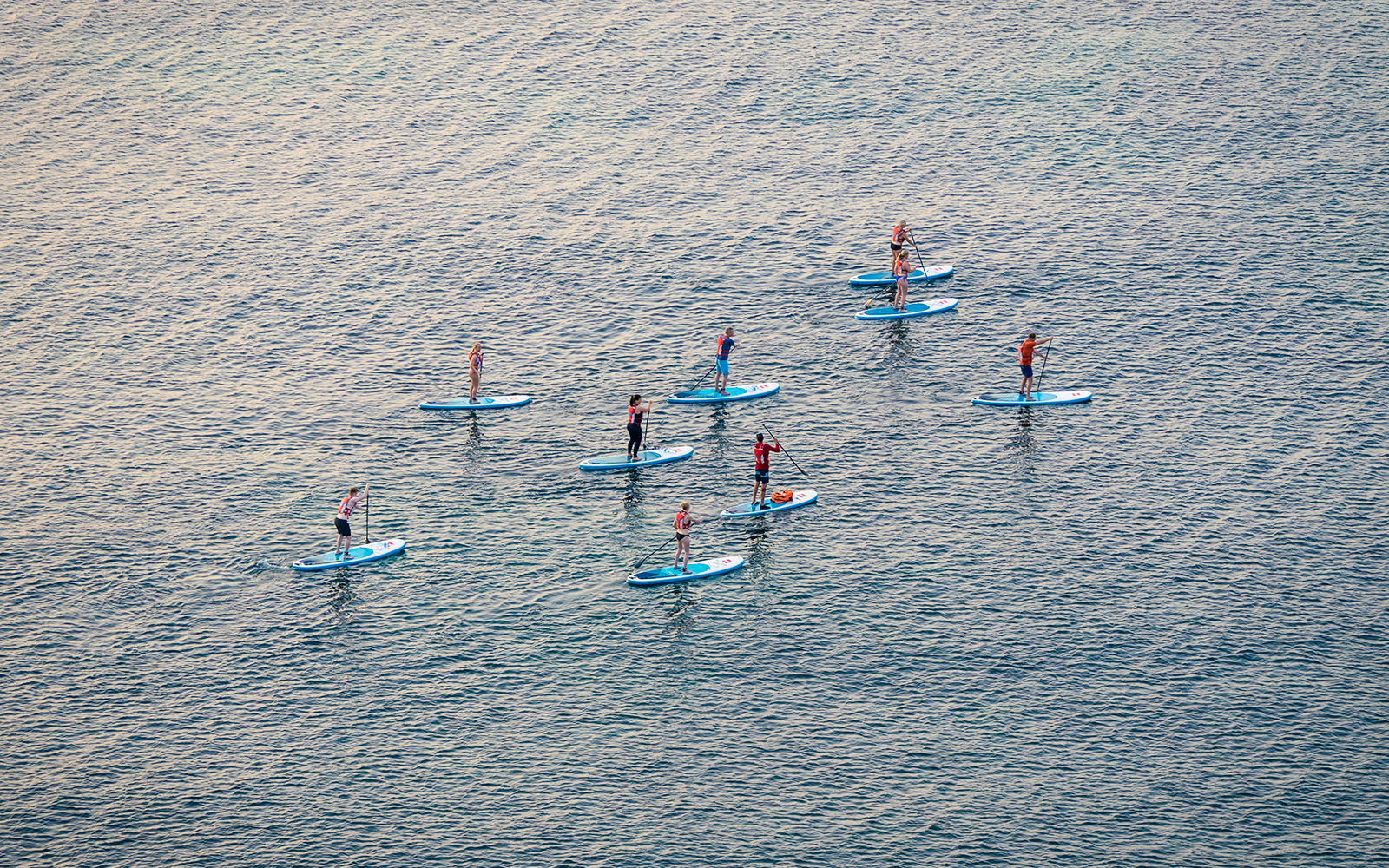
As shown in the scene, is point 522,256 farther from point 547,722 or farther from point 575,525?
point 547,722

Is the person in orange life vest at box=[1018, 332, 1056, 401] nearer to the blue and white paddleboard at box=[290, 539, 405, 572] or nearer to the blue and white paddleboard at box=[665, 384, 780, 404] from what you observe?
the blue and white paddleboard at box=[665, 384, 780, 404]

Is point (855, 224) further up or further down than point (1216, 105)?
further down

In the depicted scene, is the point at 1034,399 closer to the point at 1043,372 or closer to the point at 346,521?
the point at 1043,372

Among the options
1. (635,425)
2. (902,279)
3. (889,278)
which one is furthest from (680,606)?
(889,278)

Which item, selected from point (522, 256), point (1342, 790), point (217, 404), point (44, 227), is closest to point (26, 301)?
point (44, 227)

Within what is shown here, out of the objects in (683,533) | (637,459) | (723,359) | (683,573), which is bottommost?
(683,573)

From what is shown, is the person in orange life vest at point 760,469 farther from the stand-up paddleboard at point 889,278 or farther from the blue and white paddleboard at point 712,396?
the stand-up paddleboard at point 889,278
